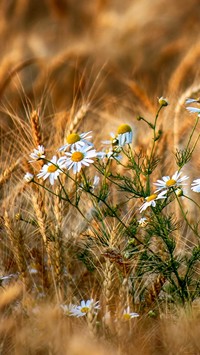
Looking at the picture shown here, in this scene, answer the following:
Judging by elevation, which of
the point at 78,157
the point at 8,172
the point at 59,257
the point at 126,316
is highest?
the point at 8,172

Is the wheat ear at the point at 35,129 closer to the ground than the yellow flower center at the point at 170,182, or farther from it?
farther from it

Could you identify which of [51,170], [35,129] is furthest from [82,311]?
[35,129]

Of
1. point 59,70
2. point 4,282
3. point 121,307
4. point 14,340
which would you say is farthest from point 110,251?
point 59,70

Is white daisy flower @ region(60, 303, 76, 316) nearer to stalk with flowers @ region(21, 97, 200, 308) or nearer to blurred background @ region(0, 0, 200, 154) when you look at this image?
stalk with flowers @ region(21, 97, 200, 308)

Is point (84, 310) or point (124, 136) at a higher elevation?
point (124, 136)

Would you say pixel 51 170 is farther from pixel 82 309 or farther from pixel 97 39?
pixel 97 39

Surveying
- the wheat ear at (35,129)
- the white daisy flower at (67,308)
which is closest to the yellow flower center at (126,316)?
the white daisy flower at (67,308)

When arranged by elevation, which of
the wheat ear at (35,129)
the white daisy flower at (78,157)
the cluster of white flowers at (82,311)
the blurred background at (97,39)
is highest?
the blurred background at (97,39)

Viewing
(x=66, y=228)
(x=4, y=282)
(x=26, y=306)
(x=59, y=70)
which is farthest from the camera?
(x=59, y=70)

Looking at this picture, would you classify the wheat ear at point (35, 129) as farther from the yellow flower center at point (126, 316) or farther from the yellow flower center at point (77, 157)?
the yellow flower center at point (126, 316)

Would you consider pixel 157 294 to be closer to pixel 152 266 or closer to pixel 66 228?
pixel 152 266

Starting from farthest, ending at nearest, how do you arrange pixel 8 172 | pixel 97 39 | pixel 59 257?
pixel 97 39 < pixel 8 172 < pixel 59 257
